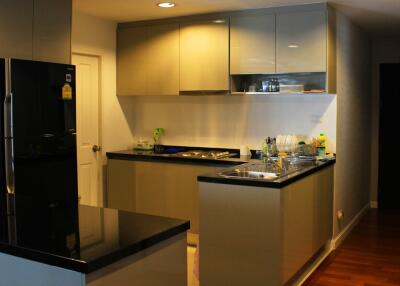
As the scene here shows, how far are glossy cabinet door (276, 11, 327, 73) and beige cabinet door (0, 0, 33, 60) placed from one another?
2.18 meters

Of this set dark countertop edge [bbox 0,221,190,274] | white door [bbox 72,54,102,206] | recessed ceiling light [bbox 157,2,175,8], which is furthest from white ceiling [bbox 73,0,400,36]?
dark countertop edge [bbox 0,221,190,274]

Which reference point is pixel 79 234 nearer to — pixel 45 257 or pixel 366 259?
pixel 45 257

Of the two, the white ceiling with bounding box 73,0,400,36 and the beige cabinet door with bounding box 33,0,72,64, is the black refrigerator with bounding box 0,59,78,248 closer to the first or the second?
the beige cabinet door with bounding box 33,0,72,64

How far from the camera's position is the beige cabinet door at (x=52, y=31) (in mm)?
3576

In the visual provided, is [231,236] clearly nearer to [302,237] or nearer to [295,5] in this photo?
[302,237]

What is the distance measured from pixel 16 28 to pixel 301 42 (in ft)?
7.89

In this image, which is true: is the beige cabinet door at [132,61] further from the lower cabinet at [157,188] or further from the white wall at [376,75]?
the white wall at [376,75]

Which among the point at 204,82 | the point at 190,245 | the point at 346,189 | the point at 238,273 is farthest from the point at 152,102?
the point at 238,273

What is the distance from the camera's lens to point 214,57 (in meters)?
4.78

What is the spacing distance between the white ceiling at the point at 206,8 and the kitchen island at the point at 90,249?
272 centimetres

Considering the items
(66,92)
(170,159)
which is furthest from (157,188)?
(66,92)

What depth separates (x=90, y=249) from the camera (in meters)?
1.54

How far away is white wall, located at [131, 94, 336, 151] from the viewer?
15.3ft

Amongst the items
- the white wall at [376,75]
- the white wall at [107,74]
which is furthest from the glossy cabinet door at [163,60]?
the white wall at [376,75]
